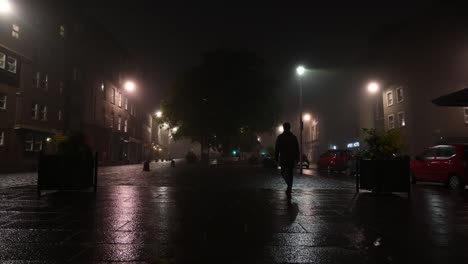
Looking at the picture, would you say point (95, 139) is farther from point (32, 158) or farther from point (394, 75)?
point (394, 75)

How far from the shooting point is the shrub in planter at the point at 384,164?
29.5ft

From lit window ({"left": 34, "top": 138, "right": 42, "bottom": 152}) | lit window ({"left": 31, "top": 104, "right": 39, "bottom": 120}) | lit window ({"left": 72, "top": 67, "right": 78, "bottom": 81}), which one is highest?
lit window ({"left": 72, "top": 67, "right": 78, "bottom": 81})

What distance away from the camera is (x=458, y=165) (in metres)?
12.1

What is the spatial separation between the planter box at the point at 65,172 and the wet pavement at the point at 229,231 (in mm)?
1095

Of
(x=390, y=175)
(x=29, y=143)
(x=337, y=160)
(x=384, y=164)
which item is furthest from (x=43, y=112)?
(x=390, y=175)

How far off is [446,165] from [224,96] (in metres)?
34.4

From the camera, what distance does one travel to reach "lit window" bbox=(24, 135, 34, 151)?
28.2 m

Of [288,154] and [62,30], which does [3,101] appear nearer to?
[62,30]

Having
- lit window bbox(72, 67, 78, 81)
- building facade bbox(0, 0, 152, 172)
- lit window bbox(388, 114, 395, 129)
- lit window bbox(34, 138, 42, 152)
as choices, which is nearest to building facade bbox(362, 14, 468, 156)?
lit window bbox(388, 114, 395, 129)

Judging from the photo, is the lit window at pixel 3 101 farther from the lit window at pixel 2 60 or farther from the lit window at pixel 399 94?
the lit window at pixel 399 94

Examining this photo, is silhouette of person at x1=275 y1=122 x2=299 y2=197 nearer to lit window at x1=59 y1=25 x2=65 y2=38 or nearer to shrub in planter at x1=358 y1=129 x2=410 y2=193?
shrub in planter at x1=358 y1=129 x2=410 y2=193

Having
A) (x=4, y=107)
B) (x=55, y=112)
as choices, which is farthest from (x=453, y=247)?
(x=55, y=112)

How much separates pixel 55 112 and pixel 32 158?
6226 mm

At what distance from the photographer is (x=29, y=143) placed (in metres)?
28.6
